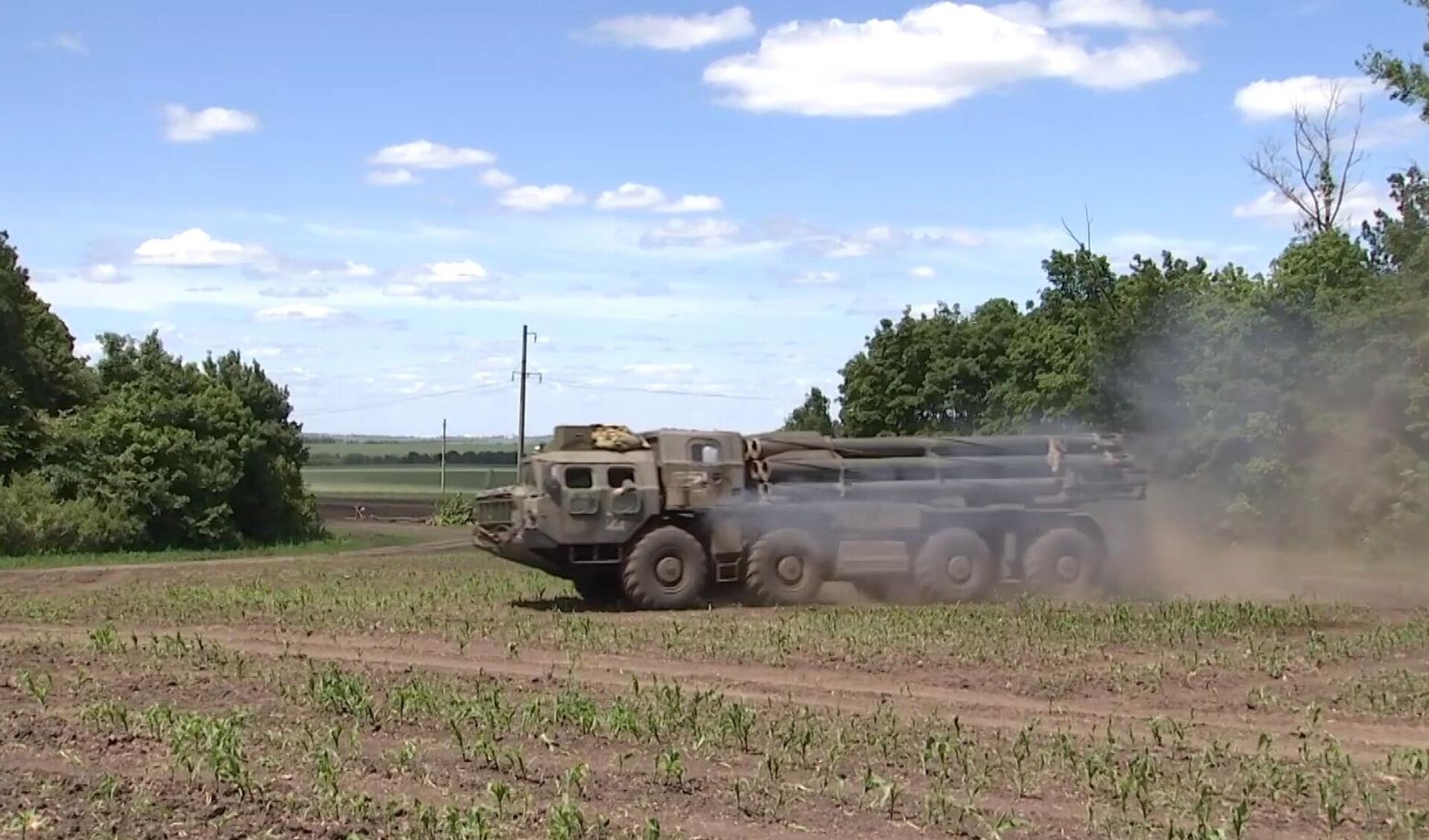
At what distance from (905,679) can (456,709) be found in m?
4.86

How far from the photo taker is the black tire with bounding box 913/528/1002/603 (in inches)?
901

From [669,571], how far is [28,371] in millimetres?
31207

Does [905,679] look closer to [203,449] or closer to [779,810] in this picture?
[779,810]

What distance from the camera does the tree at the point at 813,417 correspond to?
67875mm

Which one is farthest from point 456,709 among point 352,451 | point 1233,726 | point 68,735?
point 352,451

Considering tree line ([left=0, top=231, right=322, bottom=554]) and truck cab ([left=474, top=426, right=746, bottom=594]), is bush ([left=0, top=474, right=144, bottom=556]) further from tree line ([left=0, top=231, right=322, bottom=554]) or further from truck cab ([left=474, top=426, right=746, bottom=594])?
truck cab ([left=474, top=426, right=746, bottom=594])

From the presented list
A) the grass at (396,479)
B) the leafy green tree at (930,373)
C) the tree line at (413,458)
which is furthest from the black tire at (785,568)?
the tree line at (413,458)

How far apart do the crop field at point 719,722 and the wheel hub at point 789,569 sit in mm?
1484

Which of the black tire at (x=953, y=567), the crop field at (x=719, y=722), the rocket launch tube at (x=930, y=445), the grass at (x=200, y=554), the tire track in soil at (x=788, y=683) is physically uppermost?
the rocket launch tube at (x=930, y=445)

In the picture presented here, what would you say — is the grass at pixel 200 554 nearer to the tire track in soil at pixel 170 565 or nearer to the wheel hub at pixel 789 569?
the tire track in soil at pixel 170 565

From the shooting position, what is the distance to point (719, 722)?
1170 cm

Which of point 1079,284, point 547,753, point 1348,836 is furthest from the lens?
point 1079,284

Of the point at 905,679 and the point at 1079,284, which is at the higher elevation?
the point at 1079,284

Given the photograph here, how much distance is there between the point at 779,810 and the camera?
8969 millimetres
